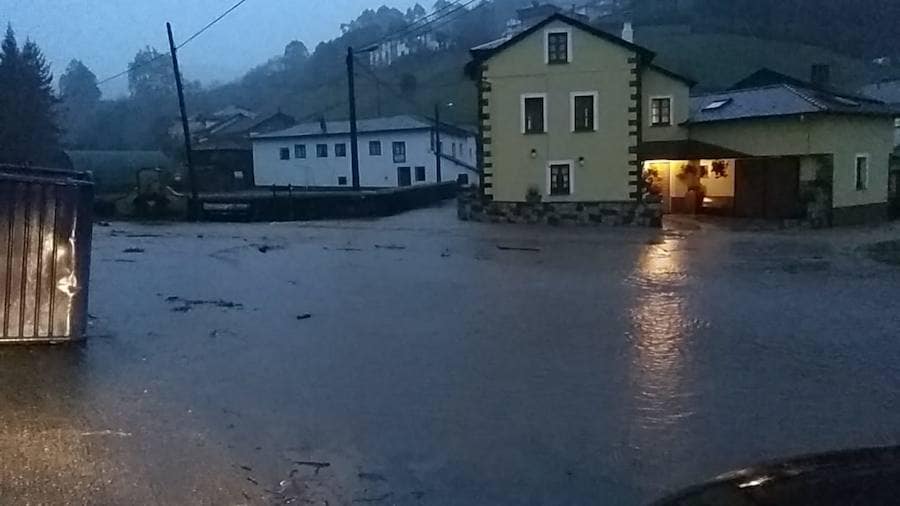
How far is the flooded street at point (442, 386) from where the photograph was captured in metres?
5.60

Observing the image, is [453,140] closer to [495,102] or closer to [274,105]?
[495,102]

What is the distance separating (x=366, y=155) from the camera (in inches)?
2430

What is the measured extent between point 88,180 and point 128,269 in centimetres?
805

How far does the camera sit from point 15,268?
8.95 meters

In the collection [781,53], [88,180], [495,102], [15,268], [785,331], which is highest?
[781,53]

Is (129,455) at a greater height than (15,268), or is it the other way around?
(15,268)

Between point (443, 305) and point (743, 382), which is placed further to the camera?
point (443, 305)

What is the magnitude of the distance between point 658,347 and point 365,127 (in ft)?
176

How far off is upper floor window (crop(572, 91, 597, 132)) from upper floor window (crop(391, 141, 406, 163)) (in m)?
28.4

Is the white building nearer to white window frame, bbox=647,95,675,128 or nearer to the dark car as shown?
white window frame, bbox=647,95,675,128

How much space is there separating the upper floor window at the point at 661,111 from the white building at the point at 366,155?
2411 cm

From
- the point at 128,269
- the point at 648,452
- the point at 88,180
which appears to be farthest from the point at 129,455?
the point at 128,269

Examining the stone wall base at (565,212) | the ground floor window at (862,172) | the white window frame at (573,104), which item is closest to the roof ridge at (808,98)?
the ground floor window at (862,172)

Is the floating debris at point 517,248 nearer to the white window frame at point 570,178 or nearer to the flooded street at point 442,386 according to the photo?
the flooded street at point 442,386
